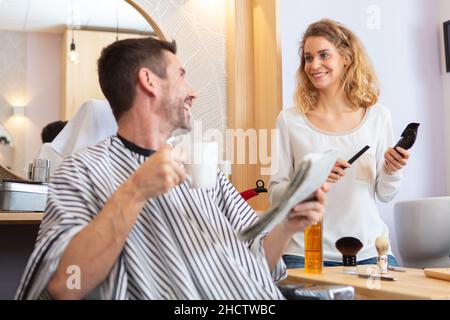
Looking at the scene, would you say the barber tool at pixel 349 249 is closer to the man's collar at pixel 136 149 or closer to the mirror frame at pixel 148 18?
the man's collar at pixel 136 149

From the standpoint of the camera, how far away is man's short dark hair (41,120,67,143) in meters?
2.34

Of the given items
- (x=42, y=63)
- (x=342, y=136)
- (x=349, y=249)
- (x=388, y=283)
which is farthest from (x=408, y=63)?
(x=388, y=283)

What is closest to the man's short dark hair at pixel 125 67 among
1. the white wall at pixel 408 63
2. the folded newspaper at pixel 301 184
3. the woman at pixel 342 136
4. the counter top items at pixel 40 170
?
the folded newspaper at pixel 301 184

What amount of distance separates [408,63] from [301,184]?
2153mm

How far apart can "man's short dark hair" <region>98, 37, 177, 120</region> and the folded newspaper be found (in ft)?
1.38

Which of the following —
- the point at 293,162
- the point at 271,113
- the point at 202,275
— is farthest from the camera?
the point at 271,113

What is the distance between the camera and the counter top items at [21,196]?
1.90 m

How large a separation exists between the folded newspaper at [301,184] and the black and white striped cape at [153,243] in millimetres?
154

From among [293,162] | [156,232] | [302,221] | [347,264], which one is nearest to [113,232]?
[156,232]

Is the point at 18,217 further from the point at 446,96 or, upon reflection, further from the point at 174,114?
the point at 446,96

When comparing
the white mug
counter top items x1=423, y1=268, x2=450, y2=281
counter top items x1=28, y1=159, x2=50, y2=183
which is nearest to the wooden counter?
counter top items x1=423, y1=268, x2=450, y2=281

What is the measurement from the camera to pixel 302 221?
1.14m
